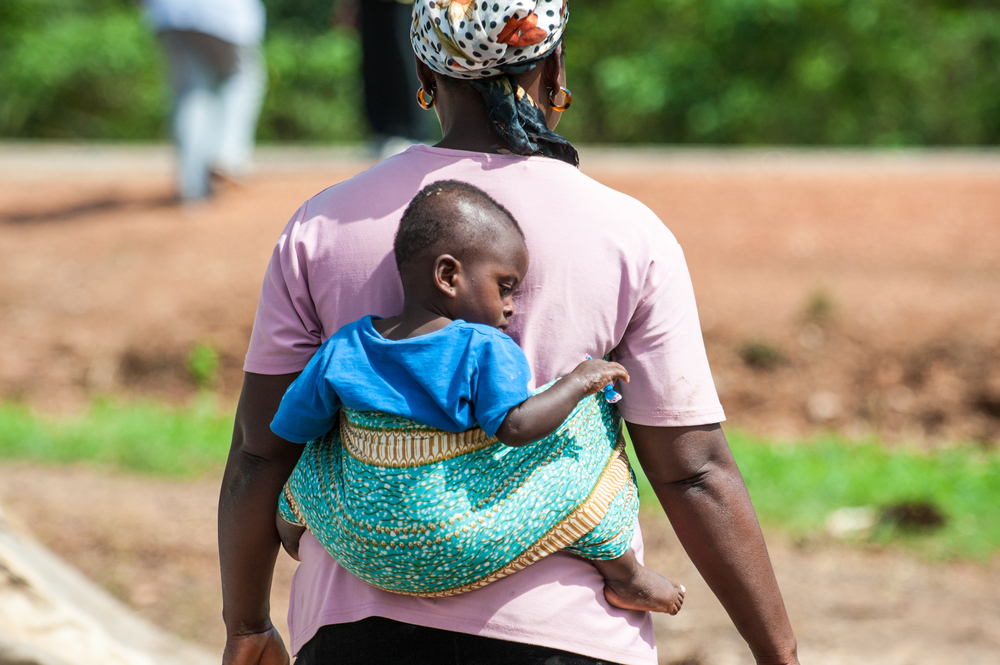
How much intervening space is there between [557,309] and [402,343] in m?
0.26

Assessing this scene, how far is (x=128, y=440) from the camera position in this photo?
18.8 ft

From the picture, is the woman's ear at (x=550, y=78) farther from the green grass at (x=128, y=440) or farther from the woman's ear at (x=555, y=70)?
the green grass at (x=128, y=440)

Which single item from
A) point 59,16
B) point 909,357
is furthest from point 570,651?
point 59,16

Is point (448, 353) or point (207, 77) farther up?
point (448, 353)

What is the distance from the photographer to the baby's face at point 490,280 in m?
1.50

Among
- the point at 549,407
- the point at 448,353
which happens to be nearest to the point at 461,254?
the point at 448,353

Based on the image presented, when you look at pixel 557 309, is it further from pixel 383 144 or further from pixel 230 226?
pixel 230 226

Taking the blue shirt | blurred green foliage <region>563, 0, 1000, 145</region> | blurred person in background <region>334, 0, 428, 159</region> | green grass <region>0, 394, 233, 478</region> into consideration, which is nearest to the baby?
the blue shirt

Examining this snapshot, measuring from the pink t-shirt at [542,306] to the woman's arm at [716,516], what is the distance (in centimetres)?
4

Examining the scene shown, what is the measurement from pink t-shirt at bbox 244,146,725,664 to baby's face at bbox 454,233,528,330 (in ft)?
0.14

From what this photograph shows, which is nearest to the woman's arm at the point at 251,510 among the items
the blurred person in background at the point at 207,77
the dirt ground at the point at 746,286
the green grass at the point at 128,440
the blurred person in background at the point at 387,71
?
the green grass at the point at 128,440

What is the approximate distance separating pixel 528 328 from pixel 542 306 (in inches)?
1.6

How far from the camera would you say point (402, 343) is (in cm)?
146

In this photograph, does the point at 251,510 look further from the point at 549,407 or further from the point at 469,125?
the point at 469,125
